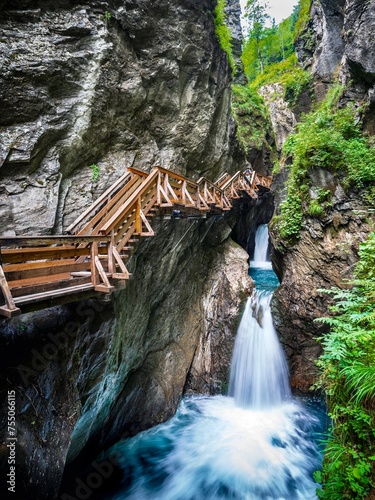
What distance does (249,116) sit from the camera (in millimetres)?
20594

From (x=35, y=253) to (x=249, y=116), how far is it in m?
21.3

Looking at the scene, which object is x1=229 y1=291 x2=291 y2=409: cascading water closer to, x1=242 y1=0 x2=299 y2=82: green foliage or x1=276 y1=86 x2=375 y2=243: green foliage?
x1=276 y1=86 x2=375 y2=243: green foliage

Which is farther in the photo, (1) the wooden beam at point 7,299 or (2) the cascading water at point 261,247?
(2) the cascading water at point 261,247

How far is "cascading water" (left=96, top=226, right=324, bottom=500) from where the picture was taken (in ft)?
21.9

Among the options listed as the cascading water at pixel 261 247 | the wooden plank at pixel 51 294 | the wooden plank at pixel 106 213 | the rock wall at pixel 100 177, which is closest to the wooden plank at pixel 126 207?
the wooden plank at pixel 106 213

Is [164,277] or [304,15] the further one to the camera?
[304,15]

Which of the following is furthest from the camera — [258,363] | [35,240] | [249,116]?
[249,116]

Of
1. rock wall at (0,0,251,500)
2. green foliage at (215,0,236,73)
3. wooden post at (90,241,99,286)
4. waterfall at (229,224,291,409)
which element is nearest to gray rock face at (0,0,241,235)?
rock wall at (0,0,251,500)

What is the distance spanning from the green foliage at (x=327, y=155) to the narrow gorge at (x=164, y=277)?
79 mm

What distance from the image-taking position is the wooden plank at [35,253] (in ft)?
11.1

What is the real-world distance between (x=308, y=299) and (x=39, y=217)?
9.42 m

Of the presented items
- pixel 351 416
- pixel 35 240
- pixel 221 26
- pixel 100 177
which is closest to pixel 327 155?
pixel 221 26

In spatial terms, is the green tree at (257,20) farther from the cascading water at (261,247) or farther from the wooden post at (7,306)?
the wooden post at (7,306)

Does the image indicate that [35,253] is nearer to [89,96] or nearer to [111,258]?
[111,258]
